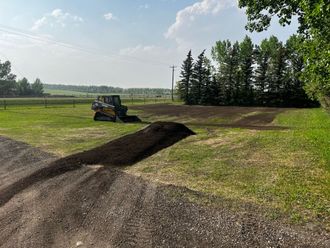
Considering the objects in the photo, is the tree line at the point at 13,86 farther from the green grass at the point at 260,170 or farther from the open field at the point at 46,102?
the green grass at the point at 260,170

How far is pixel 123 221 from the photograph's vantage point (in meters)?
6.73

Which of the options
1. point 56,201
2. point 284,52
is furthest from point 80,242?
point 284,52

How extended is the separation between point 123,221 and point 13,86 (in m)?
137

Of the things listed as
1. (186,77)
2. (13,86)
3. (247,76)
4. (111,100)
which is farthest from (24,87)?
(111,100)

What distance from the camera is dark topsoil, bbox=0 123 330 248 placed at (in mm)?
5875

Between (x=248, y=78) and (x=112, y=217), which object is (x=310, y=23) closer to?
(x=112, y=217)

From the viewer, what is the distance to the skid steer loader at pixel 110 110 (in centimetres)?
2627

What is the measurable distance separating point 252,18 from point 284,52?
162 ft

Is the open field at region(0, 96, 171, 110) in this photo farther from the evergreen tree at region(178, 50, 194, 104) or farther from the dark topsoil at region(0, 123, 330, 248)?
the dark topsoil at region(0, 123, 330, 248)

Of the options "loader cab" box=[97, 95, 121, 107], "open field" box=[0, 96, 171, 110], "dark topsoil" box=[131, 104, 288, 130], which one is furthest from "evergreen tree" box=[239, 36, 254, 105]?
"loader cab" box=[97, 95, 121, 107]

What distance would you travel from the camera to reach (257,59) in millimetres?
64375

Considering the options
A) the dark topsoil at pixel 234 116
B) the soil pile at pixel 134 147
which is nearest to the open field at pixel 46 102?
the dark topsoil at pixel 234 116

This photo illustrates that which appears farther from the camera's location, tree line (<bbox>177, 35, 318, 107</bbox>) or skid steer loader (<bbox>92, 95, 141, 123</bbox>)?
tree line (<bbox>177, 35, 318, 107</bbox>)

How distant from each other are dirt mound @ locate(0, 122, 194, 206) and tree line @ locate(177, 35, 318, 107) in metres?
44.7
